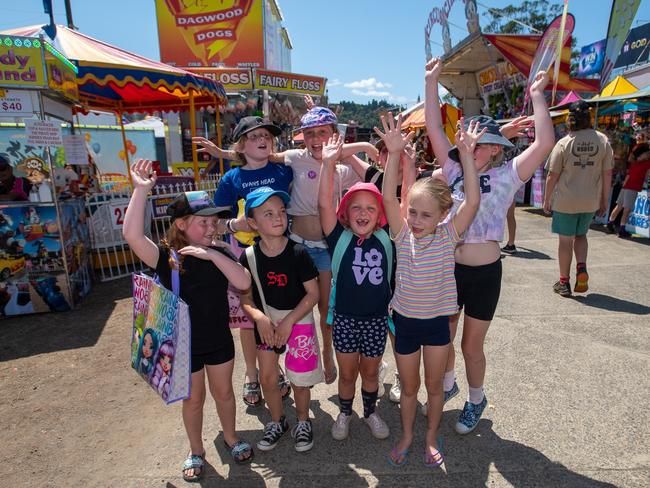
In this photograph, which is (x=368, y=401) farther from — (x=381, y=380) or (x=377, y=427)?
(x=381, y=380)

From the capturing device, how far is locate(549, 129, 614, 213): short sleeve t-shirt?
4703 mm

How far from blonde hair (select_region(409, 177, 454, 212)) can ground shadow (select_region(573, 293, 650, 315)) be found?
3447 millimetres

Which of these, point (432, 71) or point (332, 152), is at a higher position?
point (432, 71)

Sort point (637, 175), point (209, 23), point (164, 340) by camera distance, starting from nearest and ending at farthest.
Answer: point (164, 340) → point (637, 175) → point (209, 23)

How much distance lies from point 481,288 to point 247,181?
68.8 inches

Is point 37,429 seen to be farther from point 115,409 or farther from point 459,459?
point 459,459

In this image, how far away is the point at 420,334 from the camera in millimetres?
2334

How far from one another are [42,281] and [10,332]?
71cm

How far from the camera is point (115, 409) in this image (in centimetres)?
307

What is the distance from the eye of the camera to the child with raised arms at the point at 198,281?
2268 mm

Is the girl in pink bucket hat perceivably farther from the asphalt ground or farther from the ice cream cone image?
the ice cream cone image

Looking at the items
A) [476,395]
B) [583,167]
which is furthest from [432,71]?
[583,167]

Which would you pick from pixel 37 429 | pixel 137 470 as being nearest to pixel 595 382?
pixel 137 470

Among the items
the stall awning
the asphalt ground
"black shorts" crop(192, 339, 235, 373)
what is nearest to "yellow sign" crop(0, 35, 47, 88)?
the stall awning
